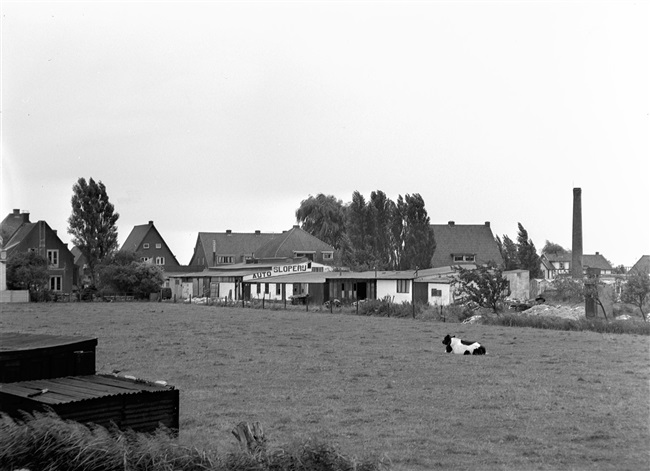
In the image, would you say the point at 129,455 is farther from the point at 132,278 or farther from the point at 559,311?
the point at 132,278

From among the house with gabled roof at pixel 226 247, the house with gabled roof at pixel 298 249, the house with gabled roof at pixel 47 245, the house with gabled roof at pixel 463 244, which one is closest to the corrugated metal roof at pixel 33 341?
the house with gabled roof at pixel 47 245

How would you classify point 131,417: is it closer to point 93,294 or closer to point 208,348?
point 208,348

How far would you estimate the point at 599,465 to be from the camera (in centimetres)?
940

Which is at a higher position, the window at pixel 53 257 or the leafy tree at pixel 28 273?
the window at pixel 53 257

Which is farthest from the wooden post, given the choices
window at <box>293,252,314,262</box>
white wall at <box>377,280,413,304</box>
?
window at <box>293,252,314,262</box>

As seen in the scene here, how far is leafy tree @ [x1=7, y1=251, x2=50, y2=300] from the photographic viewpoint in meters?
64.5

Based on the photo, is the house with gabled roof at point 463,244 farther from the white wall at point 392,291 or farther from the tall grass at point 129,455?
the tall grass at point 129,455

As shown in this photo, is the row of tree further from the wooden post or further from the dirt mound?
the wooden post

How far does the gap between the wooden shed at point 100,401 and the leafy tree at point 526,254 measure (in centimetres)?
8613

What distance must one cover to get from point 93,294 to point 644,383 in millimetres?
62302

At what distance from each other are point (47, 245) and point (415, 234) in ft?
127

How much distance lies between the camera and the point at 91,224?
269ft

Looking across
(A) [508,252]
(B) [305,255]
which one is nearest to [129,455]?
(B) [305,255]

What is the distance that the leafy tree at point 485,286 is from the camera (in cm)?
4088
